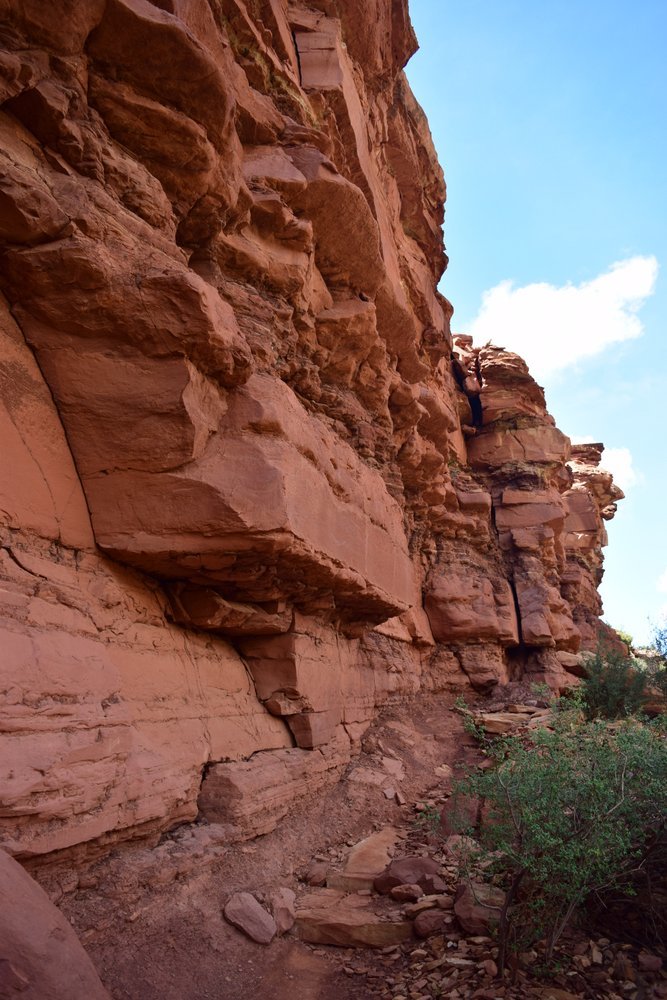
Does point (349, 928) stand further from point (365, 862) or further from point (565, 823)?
point (565, 823)

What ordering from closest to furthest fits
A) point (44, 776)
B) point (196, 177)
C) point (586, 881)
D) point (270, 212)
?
point (44, 776), point (586, 881), point (196, 177), point (270, 212)

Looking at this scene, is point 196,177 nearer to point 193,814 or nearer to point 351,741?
point 193,814

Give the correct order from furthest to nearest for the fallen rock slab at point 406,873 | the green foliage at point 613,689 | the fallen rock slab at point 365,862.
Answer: the green foliage at point 613,689 < the fallen rock slab at point 365,862 < the fallen rock slab at point 406,873

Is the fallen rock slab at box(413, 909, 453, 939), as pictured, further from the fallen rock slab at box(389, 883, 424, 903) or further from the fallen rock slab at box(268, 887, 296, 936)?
the fallen rock slab at box(268, 887, 296, 936)

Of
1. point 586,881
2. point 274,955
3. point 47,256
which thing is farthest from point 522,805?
point 47,256

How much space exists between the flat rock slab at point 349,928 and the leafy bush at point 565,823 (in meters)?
0.87

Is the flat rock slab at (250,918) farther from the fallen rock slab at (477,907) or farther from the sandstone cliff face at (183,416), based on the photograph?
the fallen rock slab at (477,907)

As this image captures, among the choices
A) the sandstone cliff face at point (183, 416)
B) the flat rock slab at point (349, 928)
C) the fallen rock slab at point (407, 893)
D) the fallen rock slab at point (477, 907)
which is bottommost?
the flat rock slab at point (349, 928)

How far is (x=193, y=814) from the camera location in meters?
5.03

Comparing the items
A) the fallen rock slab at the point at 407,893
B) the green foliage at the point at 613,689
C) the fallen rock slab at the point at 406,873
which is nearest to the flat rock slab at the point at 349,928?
the fallen rock slab at the point at 407,893

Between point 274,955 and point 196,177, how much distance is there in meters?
5.95

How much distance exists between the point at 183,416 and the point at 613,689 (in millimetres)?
12835

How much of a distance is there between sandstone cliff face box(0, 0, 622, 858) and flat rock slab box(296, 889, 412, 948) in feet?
2.76

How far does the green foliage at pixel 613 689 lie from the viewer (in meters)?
14.1
